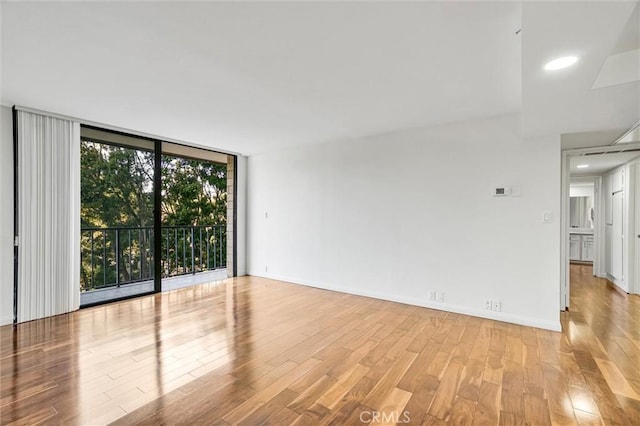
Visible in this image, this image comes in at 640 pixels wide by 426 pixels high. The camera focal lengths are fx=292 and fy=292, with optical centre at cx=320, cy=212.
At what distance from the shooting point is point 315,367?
242cm

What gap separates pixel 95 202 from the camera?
4.10 m

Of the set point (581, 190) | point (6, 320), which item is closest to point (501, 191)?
point (6, 320)

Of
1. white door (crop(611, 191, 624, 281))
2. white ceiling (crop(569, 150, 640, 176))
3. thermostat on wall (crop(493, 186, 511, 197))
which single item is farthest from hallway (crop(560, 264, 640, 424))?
white ceiling (crop(569, 150, 640, 176))

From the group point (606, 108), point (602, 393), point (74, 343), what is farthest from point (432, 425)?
point (74, 343)

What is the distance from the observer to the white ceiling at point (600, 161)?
14.0 feet

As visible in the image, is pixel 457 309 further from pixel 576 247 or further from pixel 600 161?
pixel 576 247

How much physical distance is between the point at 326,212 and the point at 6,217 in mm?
4030

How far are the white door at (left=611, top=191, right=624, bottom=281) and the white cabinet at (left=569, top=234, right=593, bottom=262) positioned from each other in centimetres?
233

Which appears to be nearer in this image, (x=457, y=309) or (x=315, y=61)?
(x=315, y=61)

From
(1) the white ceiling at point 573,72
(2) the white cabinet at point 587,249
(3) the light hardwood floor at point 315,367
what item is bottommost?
(3) the light hardwood floor at point 315,367

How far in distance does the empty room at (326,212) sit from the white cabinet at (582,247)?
Result: 178 centimetres

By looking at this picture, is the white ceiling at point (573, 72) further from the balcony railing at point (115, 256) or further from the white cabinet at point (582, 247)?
the white cabinet at point (582, 247)

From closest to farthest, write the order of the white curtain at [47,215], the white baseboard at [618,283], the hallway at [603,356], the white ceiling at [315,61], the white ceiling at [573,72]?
the white ceiling at [573,72] → the white ceiling at [315,61] → the hallway at [603,356] → the white curtain at [47,215] → the white baseboard at [618,283]

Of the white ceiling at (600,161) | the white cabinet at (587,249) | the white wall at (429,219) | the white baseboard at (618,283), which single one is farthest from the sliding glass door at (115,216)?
the white cabinet at (587,249)
